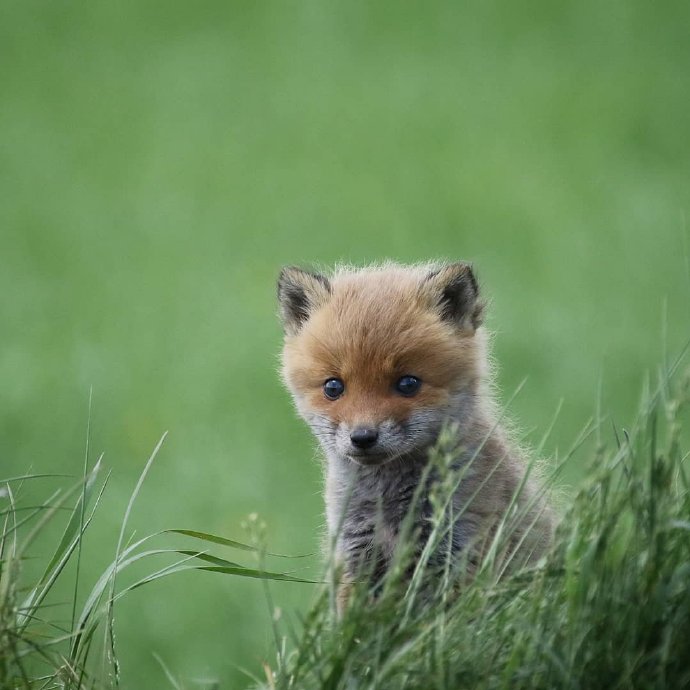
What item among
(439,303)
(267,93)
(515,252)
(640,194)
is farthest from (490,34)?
(439,303)

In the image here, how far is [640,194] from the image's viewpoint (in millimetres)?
12711

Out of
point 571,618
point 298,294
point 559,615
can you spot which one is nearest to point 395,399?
point 298,294

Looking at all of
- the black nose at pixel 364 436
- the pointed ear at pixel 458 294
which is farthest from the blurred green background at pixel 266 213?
the black nose at pixel 364 436

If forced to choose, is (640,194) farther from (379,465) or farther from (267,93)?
(379,465)

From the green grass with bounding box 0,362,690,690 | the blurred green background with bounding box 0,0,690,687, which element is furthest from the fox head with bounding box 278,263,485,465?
the green grass with bounding box 0,362,690,690

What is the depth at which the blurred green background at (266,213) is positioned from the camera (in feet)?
29.1

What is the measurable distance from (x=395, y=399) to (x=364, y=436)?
0.22m

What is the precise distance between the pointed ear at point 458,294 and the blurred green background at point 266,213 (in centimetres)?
111

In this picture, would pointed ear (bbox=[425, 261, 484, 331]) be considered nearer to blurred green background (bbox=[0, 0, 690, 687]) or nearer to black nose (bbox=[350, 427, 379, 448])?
black nose (bbox=[350, 427, 379, 448])

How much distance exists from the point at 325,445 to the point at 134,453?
4574 mm

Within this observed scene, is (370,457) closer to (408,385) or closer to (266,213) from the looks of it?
(408,385)

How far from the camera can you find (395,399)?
4.68m

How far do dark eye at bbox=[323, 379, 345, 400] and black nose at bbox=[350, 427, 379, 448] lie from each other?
0.29 m

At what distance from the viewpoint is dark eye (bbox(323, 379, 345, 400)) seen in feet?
15.8
